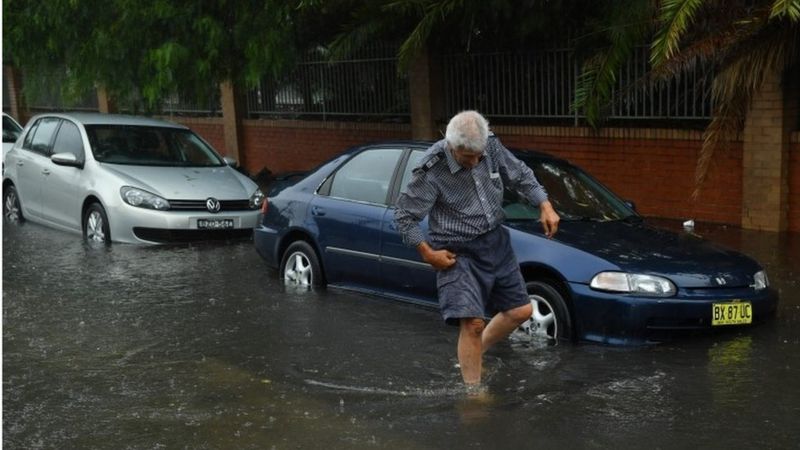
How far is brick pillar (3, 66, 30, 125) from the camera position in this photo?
2802 cm

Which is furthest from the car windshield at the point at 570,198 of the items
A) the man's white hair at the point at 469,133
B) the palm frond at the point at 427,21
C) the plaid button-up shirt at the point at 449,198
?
the palm frond at the point at 427,21

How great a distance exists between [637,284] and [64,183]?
8.17m

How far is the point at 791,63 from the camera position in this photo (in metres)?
10.5

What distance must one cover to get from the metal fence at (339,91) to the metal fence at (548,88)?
4.35 feet

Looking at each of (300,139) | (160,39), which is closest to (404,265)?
(160,39)

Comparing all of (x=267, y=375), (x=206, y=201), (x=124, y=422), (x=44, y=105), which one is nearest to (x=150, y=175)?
(x=206, y=201)

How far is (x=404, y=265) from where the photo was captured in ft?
26.9

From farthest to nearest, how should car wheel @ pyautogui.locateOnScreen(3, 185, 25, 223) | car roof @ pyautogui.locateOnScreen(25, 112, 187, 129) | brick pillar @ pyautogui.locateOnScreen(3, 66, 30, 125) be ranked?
brick pillar @ pyautogui.locateOnScreen(3, 66, 30, 125), car wheel @ pyautogui.locateOnScreen(3, 185, 25, 223), car roof @ pyautogui.locateOnScreen(25, 112, 187, 129)

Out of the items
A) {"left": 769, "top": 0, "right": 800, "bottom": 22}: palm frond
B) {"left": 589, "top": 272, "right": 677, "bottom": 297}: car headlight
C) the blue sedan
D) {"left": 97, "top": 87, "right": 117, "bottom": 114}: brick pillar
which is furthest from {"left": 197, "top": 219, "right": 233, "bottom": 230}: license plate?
{"left": 97, "top": 87, "right": 117, "bottom": 114}: brick pillar

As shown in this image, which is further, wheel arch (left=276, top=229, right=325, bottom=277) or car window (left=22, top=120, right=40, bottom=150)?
car window (left=22, top=120, right=40, bottom=150)

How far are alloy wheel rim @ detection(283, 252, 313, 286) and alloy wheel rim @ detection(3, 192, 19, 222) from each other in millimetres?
6436

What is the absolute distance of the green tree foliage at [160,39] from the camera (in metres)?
13.8

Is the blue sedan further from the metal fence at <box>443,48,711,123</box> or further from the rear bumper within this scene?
the metal fence at <box>443,48,711,123</box>

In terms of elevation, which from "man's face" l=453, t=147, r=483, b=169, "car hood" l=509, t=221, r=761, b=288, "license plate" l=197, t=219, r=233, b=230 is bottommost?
"license plate" l=197, t=219, r=233, b=230
